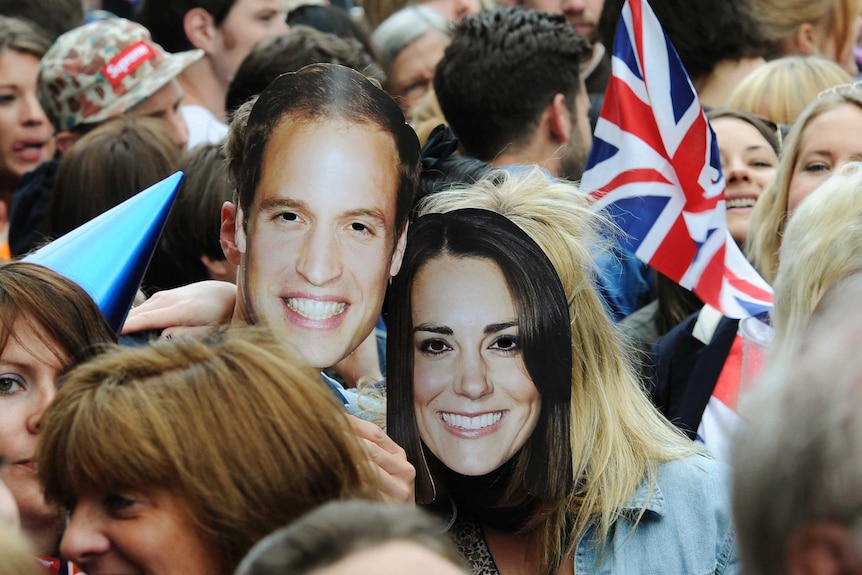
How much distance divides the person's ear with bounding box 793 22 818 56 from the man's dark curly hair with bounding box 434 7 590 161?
1728 mm

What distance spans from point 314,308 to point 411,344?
0.25 meters

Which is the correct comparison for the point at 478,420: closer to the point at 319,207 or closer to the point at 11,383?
the point at 319,207

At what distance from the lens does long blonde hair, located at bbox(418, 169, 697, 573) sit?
2.93m

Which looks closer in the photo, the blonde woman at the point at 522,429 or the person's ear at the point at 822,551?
the person's ear at the point at 822,551

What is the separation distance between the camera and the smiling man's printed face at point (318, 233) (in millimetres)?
2838

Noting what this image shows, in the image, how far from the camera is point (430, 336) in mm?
2941

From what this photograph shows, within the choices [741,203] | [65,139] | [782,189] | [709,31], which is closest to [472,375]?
[782,189]

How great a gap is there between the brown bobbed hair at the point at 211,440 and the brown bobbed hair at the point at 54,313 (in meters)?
0.43

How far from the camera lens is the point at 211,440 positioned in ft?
7.01

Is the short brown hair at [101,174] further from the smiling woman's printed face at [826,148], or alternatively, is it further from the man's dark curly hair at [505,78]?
the smiling woman's printed face at [826,148]

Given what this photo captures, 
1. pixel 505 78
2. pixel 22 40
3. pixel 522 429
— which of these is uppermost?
pixel 505 78

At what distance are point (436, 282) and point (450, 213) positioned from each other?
0.16 meters

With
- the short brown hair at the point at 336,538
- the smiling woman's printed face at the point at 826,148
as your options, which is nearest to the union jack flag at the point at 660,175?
the smiling woman's printed face at the point at 826,148

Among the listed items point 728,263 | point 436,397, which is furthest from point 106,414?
point 728,263
